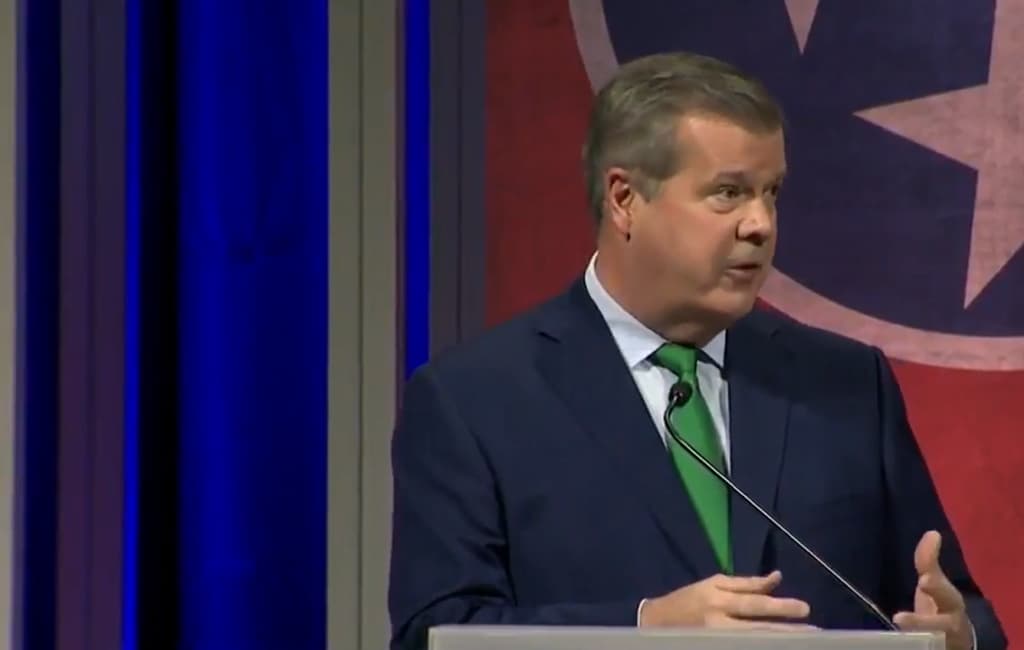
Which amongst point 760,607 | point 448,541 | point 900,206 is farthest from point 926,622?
point 900,206

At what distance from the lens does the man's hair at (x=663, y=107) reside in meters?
1.38

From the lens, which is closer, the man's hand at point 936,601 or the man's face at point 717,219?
the man's hand at point 936,601

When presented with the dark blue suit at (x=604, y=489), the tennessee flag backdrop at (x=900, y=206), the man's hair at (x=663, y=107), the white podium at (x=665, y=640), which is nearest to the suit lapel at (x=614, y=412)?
the dark blue suit at (x=604, y=489)

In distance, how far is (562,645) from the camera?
887 millimetres

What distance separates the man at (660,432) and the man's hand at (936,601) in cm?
4

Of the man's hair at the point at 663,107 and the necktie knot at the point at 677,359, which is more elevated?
the man's hair at the point at 663,107

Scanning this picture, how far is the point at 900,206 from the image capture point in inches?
76.7

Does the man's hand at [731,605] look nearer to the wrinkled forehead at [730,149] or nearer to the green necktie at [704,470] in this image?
the green necktie at [704,470]

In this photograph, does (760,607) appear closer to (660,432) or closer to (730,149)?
(660,432)

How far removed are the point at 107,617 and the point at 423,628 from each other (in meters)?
0.75

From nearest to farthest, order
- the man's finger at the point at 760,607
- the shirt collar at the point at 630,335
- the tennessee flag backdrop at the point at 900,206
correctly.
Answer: the man's finger at the point at 760,607 → the shirt collar at the point at 630,335 → the tennessee flag backdrop at the point at 900,206

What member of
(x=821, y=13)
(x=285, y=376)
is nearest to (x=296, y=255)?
(x=285, y=376)

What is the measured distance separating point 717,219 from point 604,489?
0.25 metres

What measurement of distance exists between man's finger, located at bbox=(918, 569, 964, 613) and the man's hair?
0.41m
